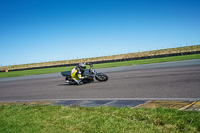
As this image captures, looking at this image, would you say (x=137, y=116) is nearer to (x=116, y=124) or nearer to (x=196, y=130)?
(x=116, y=124)

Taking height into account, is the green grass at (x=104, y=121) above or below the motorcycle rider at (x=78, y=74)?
below

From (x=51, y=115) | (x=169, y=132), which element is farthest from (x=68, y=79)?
(x=169, y=132)

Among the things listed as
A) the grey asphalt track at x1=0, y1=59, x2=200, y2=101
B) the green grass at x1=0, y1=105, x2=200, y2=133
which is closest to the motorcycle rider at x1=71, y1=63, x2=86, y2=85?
the grey asphalt track at x1=0, y1=59, x2=200, y2=101

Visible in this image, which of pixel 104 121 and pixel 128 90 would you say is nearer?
pixel 104 121

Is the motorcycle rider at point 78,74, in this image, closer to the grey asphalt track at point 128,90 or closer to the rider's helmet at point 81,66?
the rider's helmet at point 81,66

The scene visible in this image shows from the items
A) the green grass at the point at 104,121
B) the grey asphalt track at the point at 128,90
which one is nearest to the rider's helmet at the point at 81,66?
the grey asphalt track at the point at 128,90

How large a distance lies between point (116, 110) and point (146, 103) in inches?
42.8

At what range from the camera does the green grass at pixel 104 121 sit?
313 cm

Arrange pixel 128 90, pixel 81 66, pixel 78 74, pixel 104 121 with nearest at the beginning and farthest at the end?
pixel 104 121, pixel 128 90, pixel 81 66, pixel 78 74

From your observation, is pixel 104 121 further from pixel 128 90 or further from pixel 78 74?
pixel 78 74

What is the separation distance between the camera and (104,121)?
360 cm

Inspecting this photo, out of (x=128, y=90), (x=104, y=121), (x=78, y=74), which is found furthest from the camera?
(x=78, y=74)

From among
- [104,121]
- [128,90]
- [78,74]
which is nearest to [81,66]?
[78,74]

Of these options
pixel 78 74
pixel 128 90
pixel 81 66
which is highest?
pixel 81 66
